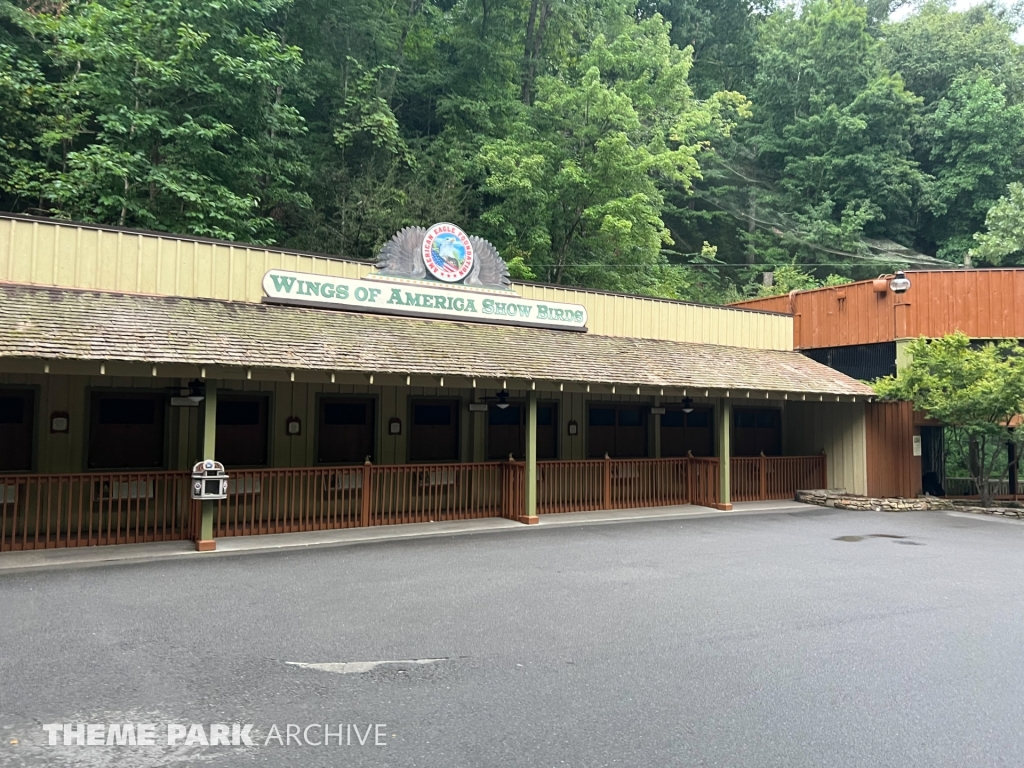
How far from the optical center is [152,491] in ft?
32.4

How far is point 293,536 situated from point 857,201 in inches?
1292

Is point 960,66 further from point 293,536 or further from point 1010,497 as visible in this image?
point 293,536

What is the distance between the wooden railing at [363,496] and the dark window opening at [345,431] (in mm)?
569

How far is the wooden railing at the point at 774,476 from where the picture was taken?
593 inches

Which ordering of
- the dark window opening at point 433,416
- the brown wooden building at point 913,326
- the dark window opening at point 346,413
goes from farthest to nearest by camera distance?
the brown wooden building at point 913,326
the dark window opening at point 433,416
the dark window opening at point 346,413

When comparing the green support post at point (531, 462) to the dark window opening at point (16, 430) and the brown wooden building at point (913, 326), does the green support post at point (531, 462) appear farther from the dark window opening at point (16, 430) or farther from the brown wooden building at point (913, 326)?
the brown wooden building at point (913, 326)

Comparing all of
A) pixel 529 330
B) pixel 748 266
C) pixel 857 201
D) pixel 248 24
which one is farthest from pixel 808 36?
pixel 529 330

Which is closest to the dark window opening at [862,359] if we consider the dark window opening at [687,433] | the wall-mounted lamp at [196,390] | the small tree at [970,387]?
the small tree at [970,387]

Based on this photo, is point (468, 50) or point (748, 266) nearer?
point (468, 50)

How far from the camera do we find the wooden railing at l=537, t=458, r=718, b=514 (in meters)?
12.9

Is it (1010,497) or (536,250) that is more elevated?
(536,250)

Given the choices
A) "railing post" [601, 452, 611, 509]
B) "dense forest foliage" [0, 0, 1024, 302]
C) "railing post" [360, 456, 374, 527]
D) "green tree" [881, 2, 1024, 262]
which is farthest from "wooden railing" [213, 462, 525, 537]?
"green tree" [881, 2, 1024, 262]

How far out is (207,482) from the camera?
29.1 ft

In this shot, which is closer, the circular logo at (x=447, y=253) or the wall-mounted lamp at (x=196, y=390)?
the wall-mounted lamp at (x=196, y=390)
